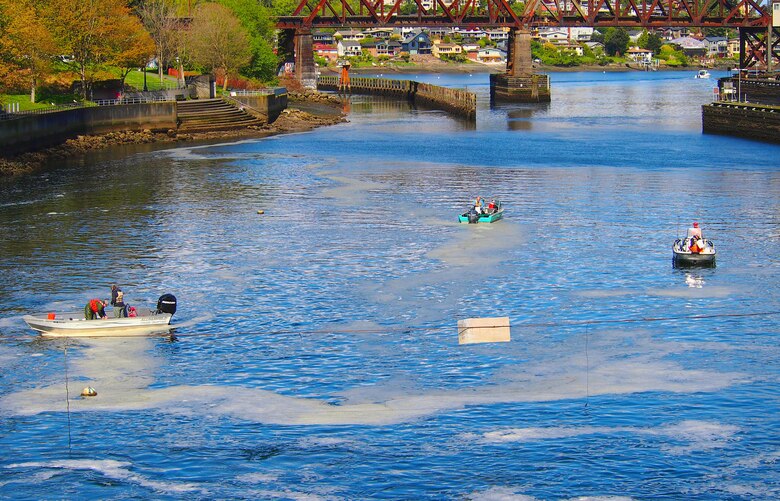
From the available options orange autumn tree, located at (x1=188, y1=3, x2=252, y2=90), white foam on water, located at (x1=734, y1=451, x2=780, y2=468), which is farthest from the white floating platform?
orange autumn tree, located at (x1=188, y1=3, x2=252, y2=90)

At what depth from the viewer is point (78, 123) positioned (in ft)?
338

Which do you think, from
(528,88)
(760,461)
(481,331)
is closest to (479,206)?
A: (481,331)

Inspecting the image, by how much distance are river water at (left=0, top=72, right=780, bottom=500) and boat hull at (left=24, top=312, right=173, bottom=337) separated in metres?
0.57

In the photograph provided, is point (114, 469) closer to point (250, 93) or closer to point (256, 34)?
point (250, 93)

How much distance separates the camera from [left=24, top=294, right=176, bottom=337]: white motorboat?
41.1 metres

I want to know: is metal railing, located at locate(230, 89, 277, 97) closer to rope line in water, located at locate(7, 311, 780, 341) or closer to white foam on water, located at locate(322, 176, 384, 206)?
white foam on water, located at locate(322, 176, 384, 206)

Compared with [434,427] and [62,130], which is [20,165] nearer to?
[62,130]

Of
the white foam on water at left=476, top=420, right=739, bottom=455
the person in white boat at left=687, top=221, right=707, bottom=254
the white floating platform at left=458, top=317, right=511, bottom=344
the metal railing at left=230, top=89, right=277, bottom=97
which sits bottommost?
the white foam on water at left=476, top=420, right=739, bottom=455

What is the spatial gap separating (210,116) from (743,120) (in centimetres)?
5800

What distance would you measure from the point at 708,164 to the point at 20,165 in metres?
57.2

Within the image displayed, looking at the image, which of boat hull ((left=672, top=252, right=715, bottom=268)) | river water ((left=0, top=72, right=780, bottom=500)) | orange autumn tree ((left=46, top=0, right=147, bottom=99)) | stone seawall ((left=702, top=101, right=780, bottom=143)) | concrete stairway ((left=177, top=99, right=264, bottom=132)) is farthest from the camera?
concrete stairway ((left=177, top=99, right=264, bottom=132))

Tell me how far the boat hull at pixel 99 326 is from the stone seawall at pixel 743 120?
278ft

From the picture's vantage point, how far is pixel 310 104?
6658 inches

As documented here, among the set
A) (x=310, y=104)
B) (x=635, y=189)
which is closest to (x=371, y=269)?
(x=635, y=189)
